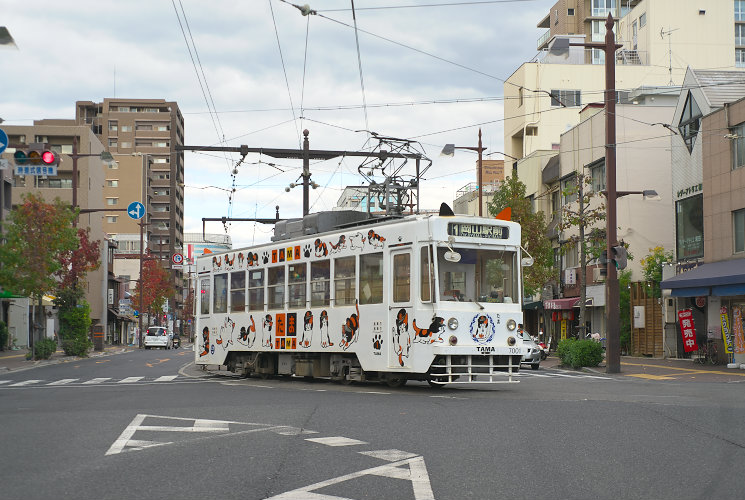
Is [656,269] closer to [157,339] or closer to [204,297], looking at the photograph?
[204,297]

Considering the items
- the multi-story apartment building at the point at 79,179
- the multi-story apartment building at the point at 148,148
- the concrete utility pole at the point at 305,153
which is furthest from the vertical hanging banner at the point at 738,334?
the multi-story apartment building at the point at 148,148

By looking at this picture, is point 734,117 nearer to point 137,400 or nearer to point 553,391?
point 553,391

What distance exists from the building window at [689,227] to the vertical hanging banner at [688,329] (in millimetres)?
2489

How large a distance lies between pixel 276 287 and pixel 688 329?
1907 cm

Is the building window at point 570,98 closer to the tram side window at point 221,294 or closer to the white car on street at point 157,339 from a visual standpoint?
the white car on street at point 157,339

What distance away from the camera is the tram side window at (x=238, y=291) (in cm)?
2250

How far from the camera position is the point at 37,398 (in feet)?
55.0

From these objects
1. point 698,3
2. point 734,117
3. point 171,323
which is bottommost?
point 171,323

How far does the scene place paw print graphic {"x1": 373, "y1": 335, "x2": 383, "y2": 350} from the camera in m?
17.4

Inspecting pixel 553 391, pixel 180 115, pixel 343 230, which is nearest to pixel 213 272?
pixel 343 230

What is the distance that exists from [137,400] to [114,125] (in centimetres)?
11702

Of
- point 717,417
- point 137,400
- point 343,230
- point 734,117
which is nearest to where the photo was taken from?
point 717,417

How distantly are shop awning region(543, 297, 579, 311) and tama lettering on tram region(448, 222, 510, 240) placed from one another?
107ft

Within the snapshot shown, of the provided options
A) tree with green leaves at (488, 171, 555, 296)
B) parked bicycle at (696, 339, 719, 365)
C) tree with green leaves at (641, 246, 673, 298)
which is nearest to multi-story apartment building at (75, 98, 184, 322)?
tree with green leaves at (488, 171, 555, 296)
